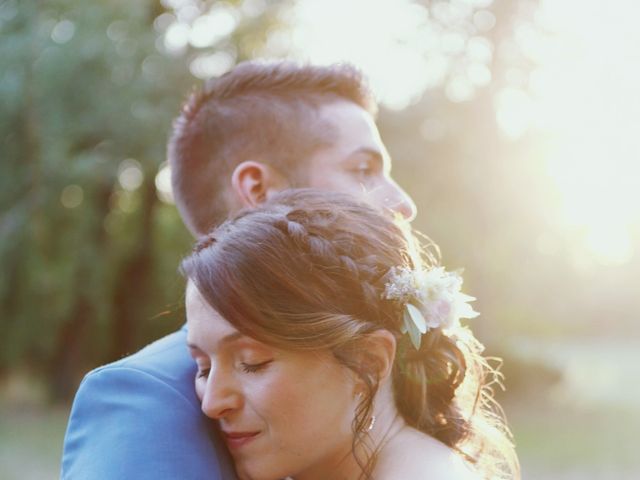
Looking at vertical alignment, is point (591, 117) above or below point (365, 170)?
below

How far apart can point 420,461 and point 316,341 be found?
442 millimetres

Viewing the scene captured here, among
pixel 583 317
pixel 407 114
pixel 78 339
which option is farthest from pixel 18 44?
pixel 583 317

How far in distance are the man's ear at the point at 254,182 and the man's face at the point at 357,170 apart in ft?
0.38

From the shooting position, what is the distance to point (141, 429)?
2.14 meters

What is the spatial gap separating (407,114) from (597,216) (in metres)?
4.37

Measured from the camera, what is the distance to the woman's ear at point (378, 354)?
2381 mm

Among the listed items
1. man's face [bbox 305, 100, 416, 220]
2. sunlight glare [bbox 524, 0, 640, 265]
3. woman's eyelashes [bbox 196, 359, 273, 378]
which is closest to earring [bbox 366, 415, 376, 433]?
woman's eyelashes [bbox 196, 359, 273, 378]

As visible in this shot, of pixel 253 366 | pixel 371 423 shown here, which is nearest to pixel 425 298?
pixel 371 423

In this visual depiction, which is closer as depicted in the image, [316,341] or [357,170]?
[316,341]

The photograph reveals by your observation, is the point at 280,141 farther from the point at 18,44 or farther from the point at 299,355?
the point at 18,44

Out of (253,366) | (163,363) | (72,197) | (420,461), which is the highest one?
(253,366)

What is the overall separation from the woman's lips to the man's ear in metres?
0.93

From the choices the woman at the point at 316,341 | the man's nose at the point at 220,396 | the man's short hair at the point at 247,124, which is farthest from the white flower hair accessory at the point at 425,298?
the man's short hair at the point at 247,124

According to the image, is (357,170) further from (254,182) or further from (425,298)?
(425,298)
